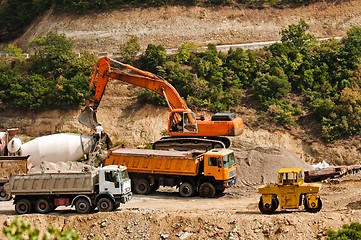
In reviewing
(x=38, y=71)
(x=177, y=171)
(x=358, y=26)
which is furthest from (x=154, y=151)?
(x=358, y=26)

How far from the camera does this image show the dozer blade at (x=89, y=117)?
41.4 m

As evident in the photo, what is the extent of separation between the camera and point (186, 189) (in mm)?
34625

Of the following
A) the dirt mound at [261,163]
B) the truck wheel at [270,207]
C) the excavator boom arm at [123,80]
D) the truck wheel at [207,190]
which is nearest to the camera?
the truck wheel at [270,207]

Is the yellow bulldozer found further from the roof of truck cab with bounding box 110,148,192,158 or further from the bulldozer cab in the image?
the roof of truck cab with bounding box 110,148,192,158

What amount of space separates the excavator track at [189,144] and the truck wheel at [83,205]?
834 cm

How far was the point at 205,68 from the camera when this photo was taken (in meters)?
51.5

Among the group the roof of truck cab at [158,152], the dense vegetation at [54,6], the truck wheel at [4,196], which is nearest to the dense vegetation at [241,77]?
the dense vegetation at [54,6]

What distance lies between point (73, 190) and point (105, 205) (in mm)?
1461

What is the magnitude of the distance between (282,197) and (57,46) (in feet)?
95.9

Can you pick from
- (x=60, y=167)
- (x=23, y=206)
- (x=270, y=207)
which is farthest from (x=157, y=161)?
(x=270, y=207)

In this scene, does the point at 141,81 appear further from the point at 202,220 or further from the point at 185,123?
the point at 202,220

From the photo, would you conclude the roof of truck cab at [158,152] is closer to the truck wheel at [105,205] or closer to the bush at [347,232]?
the truck wheel at [105,205]

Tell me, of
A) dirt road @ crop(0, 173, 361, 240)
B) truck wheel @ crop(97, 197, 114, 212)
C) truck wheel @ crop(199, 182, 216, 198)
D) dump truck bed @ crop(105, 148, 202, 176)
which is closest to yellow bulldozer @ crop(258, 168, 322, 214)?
dirt road @ crop(0, 173, 361, 240)

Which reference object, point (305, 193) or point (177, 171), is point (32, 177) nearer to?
point (177, 171)
